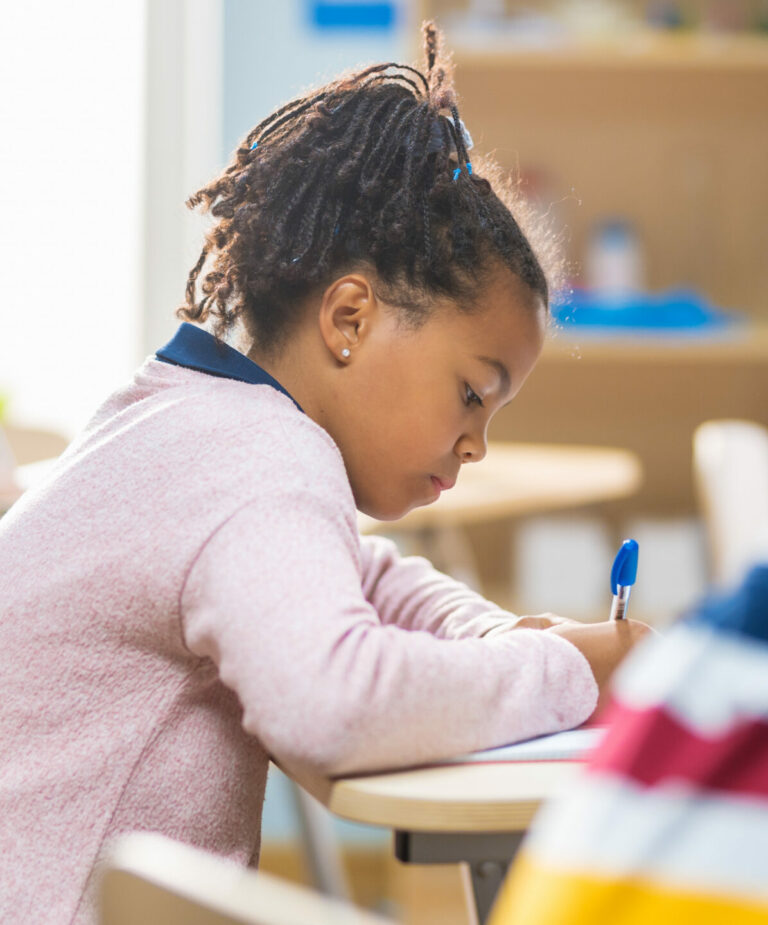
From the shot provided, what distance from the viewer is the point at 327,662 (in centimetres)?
66

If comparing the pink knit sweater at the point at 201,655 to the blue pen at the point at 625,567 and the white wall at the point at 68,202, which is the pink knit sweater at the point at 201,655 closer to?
the blue pen at the point at 625,567

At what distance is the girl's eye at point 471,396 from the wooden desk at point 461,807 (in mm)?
304

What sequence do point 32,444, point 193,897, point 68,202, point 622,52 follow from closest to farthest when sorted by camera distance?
point 193,897 → point 32,444 → point 622,52 → point 68,202

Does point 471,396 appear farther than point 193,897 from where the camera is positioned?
Yes

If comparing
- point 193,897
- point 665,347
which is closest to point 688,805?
point 193,897

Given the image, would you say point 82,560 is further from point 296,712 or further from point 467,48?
point 467,48

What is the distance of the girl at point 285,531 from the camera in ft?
2.25

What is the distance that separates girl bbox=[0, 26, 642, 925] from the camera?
685 millimetres

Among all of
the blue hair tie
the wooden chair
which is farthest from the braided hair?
the wooden chair

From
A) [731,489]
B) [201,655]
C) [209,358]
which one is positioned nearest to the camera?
[201,655]

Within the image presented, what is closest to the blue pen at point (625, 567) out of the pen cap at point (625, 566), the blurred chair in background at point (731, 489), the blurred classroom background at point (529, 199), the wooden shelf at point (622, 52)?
the pen cap at point (625, 566)

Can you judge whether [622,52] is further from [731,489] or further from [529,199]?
[731,489]

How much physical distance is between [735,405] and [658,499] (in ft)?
0.88

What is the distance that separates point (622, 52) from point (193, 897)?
2.31m
